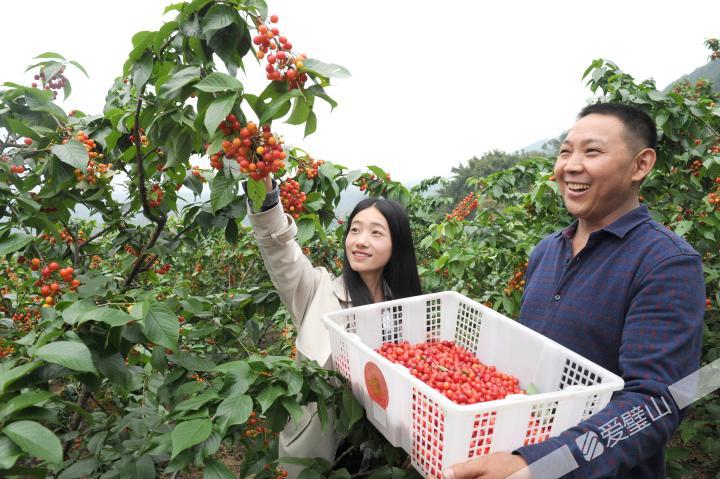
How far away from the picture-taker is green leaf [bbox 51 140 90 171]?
4.99 ft

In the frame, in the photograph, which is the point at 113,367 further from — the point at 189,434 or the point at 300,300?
the point at 300,300

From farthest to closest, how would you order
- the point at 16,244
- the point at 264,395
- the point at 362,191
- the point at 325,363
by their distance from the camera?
the point at 362,191 < the point at 325,363 < the point at 16,244 < the point at 264,395

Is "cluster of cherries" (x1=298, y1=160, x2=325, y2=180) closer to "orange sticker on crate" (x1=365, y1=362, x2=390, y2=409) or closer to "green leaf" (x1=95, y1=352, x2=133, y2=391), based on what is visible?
"orange sticker on crate" (x1=365, y1=362, x2=390, y2=409)

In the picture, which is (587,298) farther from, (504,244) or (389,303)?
(504,244)

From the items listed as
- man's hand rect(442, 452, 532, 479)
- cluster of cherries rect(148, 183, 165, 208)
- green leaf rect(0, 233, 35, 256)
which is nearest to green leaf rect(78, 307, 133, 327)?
green leaf rect(0, 233, 35, 256)

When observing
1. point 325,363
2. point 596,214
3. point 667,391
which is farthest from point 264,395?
point 596,214

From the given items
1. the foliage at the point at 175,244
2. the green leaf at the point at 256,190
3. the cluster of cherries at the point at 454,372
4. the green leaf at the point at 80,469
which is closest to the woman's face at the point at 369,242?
the foliage at the point at 175,244

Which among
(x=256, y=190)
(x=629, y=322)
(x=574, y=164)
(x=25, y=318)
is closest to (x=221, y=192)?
(x=256, y=190)

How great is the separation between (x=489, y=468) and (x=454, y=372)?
0.43 meters

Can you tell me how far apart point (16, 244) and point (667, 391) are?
2049 millimetres

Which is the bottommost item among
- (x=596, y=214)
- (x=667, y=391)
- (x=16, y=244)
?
(x=667, y=391)

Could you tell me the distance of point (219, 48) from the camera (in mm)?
1202

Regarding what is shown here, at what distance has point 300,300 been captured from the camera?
81.0 inches

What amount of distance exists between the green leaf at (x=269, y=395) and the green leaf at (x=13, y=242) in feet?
3.08
